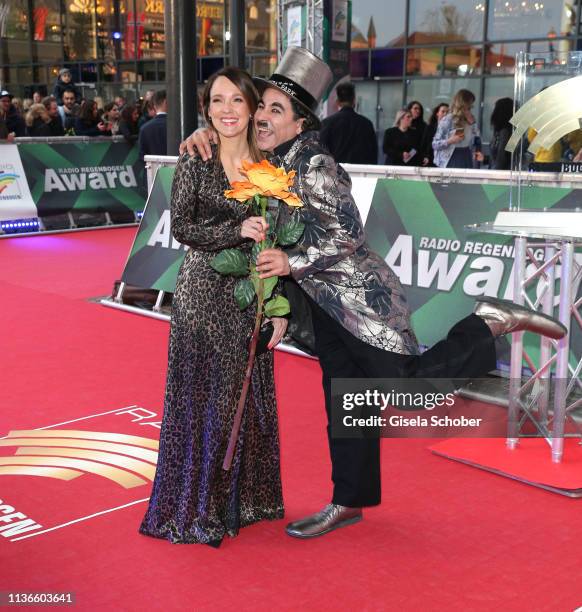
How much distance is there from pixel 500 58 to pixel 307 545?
14691 mm

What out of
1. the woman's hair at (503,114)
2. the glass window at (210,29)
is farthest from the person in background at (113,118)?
the woman's hair at (503,114)

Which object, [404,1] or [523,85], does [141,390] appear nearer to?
[523,85]

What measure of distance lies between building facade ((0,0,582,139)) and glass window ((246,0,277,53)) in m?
0.02

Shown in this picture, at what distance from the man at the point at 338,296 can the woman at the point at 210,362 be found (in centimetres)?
12

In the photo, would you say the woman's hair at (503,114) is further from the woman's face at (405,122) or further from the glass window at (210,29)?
the glass window at (210,29)

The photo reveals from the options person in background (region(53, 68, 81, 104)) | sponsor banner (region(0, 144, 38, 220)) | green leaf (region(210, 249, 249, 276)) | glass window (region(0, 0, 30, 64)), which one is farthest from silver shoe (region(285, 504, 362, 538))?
glass window (region(0, 0, 30, 64))

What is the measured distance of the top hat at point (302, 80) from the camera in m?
3.13

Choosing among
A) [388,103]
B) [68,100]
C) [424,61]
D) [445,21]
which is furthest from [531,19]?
[68,100]

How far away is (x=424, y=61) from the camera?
1756cm

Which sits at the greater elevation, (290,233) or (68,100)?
(68,100)

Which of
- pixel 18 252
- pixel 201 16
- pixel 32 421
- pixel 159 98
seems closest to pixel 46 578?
pixel 32 421

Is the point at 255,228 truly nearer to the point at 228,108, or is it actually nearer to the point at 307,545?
the point at 228,108

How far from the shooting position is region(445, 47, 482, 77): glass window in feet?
54.8

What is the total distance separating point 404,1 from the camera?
57.8 ft
